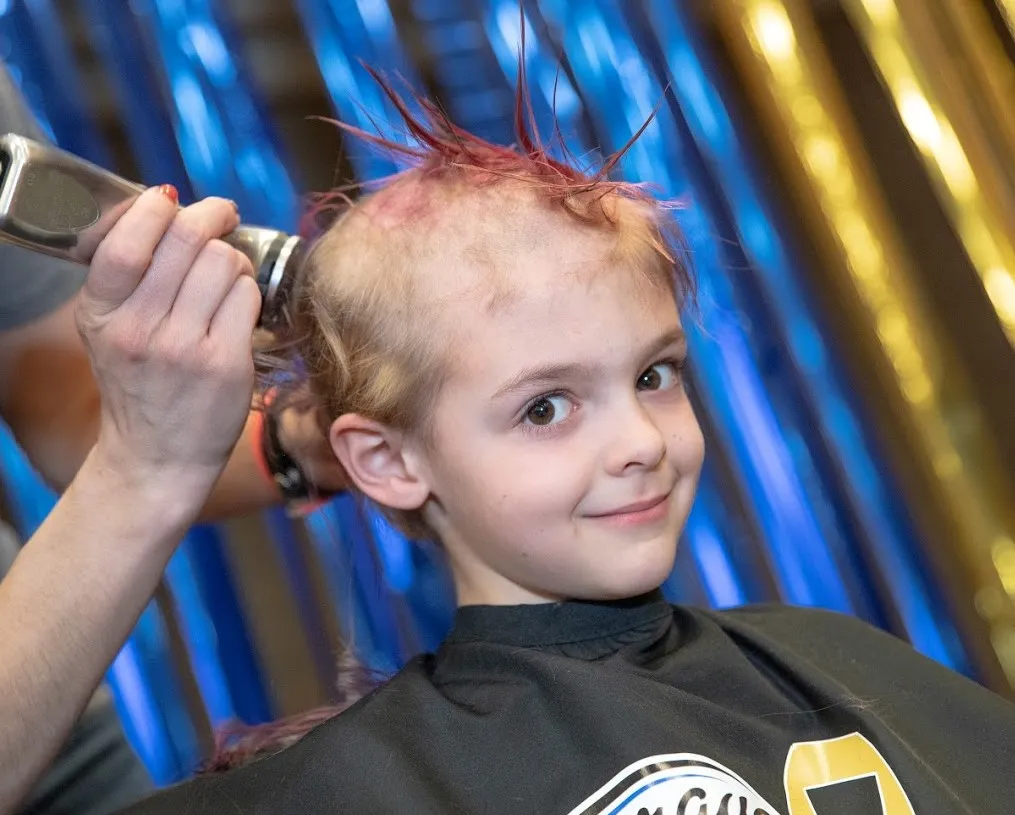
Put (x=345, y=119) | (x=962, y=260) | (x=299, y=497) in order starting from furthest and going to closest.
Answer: (x=962, y=260) < (x=345, y=119) < (x=299, y=497)

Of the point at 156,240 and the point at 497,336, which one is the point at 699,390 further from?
the point at 156,240

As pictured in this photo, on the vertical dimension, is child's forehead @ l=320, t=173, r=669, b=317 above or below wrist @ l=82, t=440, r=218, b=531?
above

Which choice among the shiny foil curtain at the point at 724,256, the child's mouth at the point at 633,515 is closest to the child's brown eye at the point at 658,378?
the child's mouth at the point at 633,515

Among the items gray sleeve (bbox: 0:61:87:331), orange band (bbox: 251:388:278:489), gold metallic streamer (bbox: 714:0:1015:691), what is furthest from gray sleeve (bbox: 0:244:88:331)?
gold metallic streamer (bbox: 714:0:1015:691)

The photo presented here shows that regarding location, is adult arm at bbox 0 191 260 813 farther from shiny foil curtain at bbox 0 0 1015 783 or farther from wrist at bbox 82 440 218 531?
shiny foil curtain at bbox 0 0 1015 783

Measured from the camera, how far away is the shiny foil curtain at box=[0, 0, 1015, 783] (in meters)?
1.68

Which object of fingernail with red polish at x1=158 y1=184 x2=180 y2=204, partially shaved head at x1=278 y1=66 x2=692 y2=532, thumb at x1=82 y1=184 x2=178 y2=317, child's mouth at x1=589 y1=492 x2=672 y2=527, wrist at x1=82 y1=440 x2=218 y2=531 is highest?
fingernail with red polish at x1=158 y1=184 x2=180 y2=204

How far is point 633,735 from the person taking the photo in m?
0.96

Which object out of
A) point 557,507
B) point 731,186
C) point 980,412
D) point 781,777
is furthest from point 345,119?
point 980,412

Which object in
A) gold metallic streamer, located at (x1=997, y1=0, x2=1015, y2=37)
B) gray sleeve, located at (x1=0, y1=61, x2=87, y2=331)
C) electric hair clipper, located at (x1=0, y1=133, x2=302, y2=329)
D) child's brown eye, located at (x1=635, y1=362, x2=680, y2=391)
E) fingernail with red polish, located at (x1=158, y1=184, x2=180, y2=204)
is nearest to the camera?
electric hair clipper, located at (x1=0, y1=133, x2=302, y2=329)

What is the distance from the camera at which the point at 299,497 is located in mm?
1233

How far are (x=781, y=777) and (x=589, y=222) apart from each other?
509 mm

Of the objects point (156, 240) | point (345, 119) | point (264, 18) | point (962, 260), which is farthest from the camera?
point (962, 260)

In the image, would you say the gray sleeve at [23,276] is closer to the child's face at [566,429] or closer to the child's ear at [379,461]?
the child's ear at [379,461]
